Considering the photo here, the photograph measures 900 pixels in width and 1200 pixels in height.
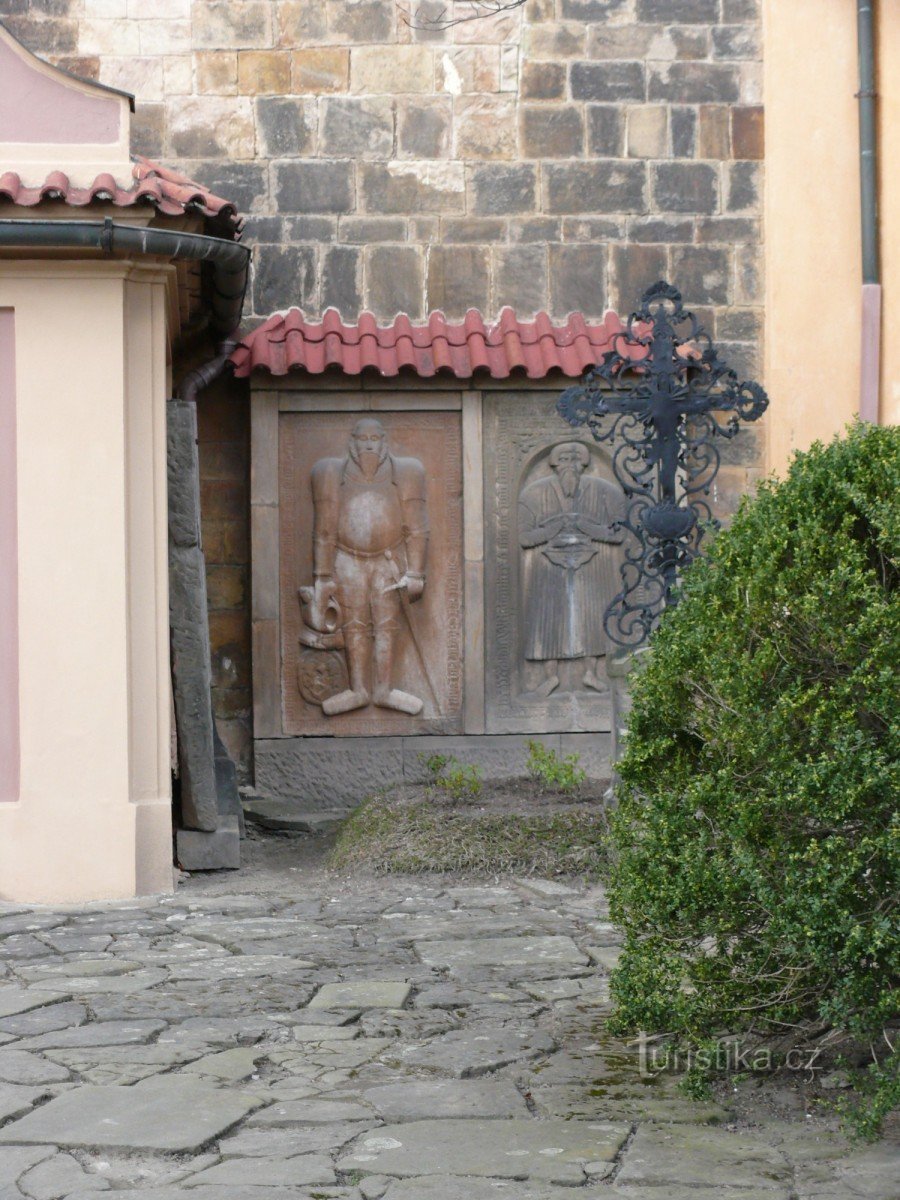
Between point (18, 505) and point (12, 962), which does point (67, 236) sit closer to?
point (18, 505)

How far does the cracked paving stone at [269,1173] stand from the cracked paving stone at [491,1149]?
6 centimetres

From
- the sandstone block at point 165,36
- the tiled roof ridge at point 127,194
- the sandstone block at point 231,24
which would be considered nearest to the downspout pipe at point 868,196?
the sandstone block at point 231,24

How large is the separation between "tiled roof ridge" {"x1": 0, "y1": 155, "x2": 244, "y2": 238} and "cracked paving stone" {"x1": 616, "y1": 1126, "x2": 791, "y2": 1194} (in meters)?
4.32

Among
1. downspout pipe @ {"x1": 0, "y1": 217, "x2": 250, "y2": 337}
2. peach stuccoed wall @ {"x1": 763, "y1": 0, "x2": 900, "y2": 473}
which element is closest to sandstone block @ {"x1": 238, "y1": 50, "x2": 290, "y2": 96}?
peach stuccoed wall @ {"x1": 763, "y1": 0, "x2": 900, "y2": 473}

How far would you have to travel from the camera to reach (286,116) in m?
A: 10.1

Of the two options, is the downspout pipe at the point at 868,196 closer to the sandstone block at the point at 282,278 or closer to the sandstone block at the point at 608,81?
the sandstone block at the point at 608,81

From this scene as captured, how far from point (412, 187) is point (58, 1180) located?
7.90 metres

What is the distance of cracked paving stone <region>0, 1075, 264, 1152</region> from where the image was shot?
3506 mm

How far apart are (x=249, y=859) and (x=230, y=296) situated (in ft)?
9.32

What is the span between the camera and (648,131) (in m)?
10.3

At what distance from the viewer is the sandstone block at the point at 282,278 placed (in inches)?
395

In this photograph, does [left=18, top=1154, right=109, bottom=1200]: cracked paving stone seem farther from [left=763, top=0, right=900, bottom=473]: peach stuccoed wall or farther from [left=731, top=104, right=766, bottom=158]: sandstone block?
[left=731, top=104, right=766, bottom=158]: sandstone block

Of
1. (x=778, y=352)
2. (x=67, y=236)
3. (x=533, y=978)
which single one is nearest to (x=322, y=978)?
(x=533, y=978)

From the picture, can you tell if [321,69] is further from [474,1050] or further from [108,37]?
[474,1050]
